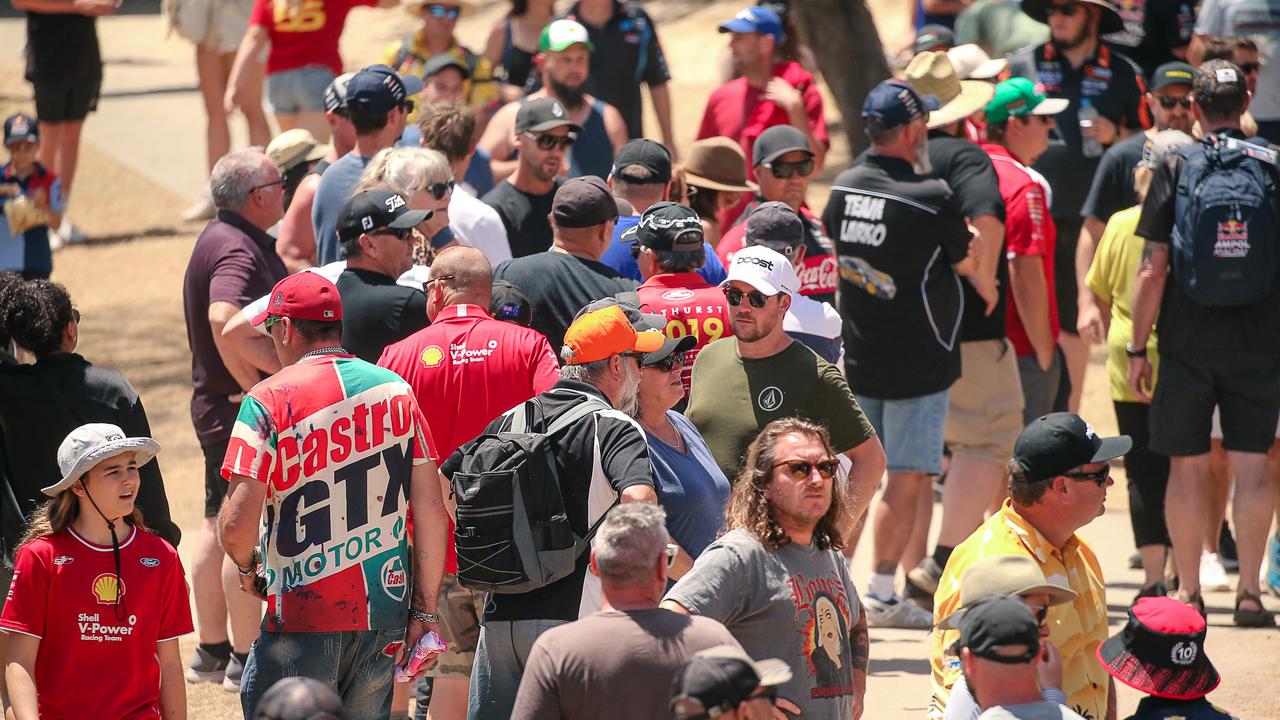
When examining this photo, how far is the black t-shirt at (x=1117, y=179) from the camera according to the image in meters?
8.57

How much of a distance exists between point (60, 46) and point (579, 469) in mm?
9461

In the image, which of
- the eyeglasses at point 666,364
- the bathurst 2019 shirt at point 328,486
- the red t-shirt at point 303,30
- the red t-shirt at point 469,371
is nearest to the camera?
the bathurst 2019 shirt at point 328,486

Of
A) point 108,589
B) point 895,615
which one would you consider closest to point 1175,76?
point 895,615

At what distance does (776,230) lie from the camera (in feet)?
21.6

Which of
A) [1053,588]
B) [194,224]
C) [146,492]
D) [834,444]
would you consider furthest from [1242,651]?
[194,224]

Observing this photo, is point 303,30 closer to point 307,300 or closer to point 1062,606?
point 307,300

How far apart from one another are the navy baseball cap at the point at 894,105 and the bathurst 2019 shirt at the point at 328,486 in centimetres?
342

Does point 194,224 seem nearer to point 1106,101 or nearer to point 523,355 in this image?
point 1106,101

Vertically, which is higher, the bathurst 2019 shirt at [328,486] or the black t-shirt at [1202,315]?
the bathurst 2019 shirt at [328,486]

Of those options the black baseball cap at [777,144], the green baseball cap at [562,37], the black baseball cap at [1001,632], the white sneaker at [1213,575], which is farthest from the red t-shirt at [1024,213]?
the black baseball cap at [1001,632]

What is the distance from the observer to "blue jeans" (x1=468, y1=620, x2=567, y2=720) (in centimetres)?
472

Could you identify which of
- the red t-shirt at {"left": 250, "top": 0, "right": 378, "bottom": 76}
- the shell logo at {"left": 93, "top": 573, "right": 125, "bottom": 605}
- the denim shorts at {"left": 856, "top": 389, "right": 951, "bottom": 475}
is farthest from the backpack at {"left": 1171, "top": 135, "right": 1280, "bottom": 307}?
the red t-shirt at {"left": 250, "top": 0, "right": 378, "bottom": 76}

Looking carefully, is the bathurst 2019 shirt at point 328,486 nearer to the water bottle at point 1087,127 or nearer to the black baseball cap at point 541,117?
the black baseball cap at point 541,117

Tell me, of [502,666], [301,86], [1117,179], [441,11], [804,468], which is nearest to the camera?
[804,468]
